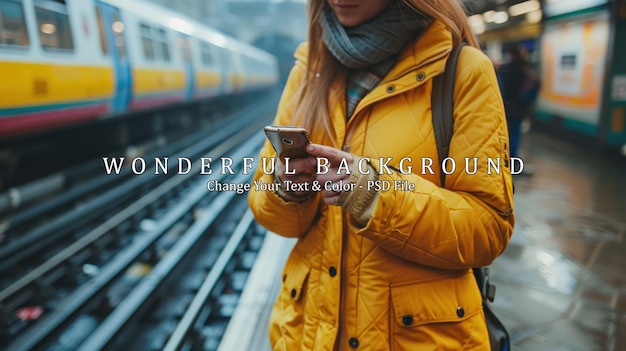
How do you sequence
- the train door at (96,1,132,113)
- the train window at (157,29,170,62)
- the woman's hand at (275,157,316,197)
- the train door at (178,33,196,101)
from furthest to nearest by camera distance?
the train door at (178,33,196,101), the train window at (157,29,170,62), the train door at (96,1,132,113), the woman's hand at (275,157,316,197)

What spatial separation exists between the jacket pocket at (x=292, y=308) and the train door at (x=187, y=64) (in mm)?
13509

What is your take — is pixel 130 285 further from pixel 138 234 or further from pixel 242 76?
pixel 242 76

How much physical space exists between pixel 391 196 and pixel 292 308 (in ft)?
1.58

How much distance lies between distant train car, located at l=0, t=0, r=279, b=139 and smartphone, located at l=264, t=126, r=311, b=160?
6099 millimetres

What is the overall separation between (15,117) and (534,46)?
10.1 m

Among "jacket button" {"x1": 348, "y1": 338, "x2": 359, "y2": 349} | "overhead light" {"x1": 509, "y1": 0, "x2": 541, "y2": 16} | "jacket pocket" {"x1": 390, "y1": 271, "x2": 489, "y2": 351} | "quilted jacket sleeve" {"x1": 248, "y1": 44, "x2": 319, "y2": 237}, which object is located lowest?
"jacket button" {"x1": 348, "y1": 338, "x2": 359, "y2": 349}

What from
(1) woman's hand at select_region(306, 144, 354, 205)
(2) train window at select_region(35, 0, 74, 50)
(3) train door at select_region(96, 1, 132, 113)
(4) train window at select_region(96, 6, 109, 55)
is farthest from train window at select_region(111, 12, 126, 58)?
(1) woman's hand at select_region(306, 144, 354, 205)

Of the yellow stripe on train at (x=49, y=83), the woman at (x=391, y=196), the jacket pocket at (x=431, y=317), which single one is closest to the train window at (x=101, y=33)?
the yellow stripe on train at (x=49, y=83)

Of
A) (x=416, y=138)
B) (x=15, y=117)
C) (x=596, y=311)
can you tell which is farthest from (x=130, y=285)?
(x=416, y=138)

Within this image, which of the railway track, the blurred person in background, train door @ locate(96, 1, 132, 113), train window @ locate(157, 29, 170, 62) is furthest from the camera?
train window @ locate(157, 29, 170, 62)

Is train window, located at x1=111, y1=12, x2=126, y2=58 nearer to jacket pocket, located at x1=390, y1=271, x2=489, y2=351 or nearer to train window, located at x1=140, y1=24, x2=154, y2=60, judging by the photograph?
train window, located at x1=140, y1=24, x2=154, y2=60

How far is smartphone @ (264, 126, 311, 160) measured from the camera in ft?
3.61

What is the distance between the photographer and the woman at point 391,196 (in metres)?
1.20

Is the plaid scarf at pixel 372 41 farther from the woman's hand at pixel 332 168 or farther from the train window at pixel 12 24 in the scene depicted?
the train window at pixel 12 24
